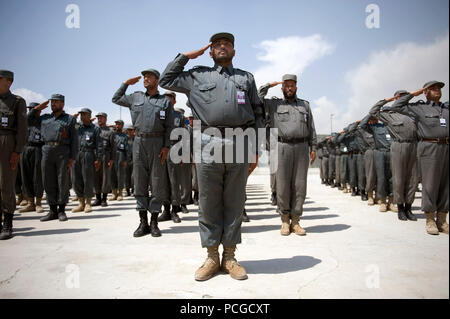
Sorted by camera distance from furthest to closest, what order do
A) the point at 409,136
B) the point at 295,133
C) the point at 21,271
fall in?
the point at 409,136
the point at 295,133
the point at 21,271

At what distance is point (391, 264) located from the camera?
2889mm

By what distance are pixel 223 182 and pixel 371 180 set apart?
20.0 feet

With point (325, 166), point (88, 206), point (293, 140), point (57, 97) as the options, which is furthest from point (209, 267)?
point (325, 166)

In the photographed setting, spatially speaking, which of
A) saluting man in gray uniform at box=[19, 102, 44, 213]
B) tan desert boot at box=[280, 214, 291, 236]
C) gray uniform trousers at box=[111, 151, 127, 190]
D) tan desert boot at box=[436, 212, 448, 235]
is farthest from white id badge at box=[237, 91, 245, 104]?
gray uniform trousers at box=[111, 151, 127, 190]

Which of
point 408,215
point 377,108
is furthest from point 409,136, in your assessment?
point 408,215

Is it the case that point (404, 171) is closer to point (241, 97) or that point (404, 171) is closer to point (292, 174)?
point (292, 174)

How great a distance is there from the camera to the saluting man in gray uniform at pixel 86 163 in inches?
271

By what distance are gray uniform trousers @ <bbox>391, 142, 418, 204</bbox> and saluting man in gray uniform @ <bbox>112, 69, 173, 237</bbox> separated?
13.8 ft

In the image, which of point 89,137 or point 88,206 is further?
point 89,137

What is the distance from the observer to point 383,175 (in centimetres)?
673

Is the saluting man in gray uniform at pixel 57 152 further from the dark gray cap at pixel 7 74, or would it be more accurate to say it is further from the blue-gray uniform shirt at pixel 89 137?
the dark gray cap at pixel 7 74

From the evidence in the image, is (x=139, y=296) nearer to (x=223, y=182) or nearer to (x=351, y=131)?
(x=223, y=182)

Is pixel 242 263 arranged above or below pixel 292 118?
below

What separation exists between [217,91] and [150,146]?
6.60 ft
